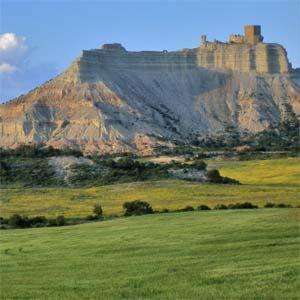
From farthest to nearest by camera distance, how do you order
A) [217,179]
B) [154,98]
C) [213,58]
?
1. [213,58]
2. [154,98]
3. [217,179]

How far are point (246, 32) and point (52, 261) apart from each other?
498ft

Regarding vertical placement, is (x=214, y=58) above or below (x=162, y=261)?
above

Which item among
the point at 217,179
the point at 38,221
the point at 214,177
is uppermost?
the point at 214,177

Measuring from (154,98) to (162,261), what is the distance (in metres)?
131

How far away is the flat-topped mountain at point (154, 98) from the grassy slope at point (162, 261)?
9297cm

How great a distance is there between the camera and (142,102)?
144 meters

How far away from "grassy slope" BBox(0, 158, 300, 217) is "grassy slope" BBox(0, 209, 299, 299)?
732 inches

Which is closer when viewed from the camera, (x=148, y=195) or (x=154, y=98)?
(x=148, y=195)

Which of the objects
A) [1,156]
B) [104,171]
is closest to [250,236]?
[104,171]

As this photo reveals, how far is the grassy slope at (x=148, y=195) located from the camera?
47969 mm

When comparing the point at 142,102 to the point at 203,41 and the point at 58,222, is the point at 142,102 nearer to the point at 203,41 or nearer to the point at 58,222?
the point at 203,41

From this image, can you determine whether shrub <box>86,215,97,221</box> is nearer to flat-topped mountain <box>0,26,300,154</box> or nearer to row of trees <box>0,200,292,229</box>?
row of trees <box>0,200,292,229</box>

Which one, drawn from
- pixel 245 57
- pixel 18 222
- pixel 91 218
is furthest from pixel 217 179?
pixel 245 57

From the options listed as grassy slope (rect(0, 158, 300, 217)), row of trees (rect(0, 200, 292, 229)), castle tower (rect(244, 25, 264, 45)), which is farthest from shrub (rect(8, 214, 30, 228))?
castle tower (rect(244, 25, 264, 45))
